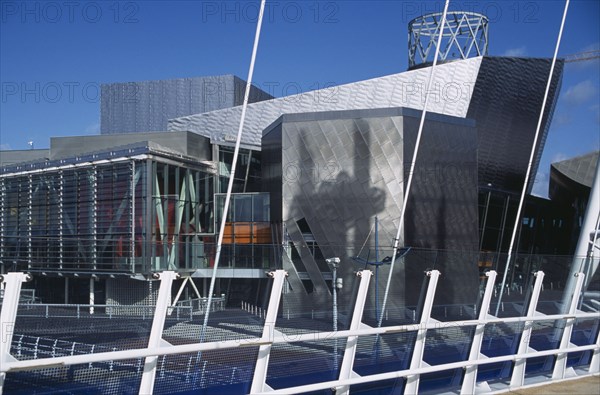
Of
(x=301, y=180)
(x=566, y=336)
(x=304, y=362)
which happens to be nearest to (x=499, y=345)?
(x=566, y=336)

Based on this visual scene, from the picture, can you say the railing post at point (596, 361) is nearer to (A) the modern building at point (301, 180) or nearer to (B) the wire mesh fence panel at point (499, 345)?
(B) the wire mesh fence panel at point (499, 345)

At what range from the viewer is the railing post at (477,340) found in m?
8.84

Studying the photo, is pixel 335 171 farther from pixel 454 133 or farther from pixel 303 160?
pixel 454 133

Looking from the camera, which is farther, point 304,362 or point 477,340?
point 477,340

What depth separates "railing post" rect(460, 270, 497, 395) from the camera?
8836mm

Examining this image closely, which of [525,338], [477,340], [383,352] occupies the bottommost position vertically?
[525,338]

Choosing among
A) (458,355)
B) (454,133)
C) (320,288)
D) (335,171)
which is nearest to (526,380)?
(458,355)

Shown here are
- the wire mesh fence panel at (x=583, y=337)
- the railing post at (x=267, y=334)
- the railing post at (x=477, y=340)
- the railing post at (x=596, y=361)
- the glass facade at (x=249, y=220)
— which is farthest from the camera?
the glass facade at (x=249, y=220)

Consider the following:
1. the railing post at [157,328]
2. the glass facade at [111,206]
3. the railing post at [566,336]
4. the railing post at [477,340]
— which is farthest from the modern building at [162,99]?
the railing post at [157,328]

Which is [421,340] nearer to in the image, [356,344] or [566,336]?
[356,344]

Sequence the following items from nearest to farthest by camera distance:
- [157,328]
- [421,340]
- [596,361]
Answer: [157,328] → [421,340] → [596,361]

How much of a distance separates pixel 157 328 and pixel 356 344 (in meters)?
2.36

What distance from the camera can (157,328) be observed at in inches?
229

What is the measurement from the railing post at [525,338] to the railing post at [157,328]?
5.53 m
